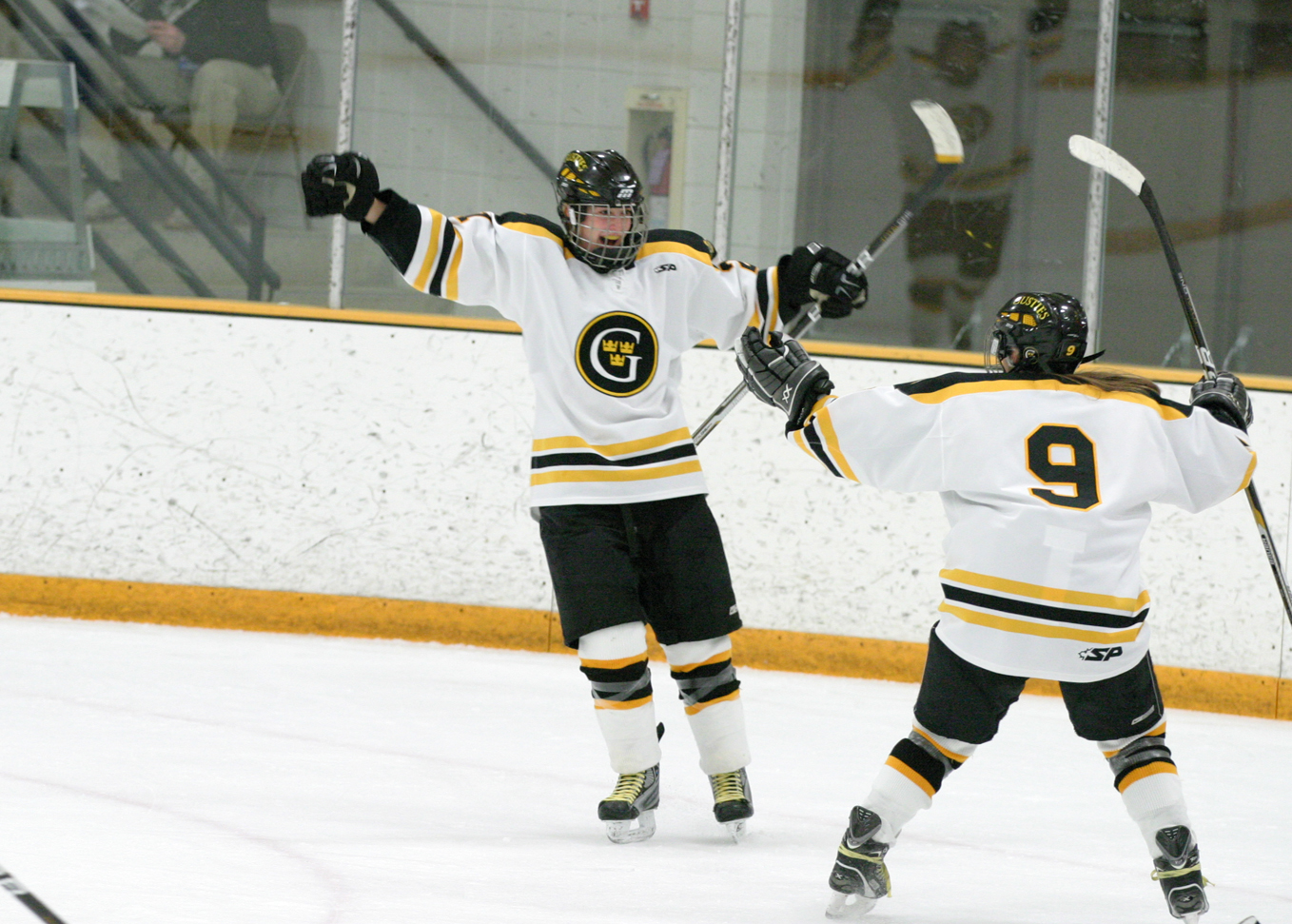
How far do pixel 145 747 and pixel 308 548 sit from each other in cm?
127

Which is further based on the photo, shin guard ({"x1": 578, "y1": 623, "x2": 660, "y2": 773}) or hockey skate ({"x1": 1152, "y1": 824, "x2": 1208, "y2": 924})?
shin guard ({"x1": 578, "y1": 623, "x2": 660, "y2": 773})

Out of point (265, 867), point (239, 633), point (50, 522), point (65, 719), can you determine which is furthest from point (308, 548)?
point (265, 867)

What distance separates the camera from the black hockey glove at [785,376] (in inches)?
87.0

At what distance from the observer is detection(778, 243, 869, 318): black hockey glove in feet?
8.48

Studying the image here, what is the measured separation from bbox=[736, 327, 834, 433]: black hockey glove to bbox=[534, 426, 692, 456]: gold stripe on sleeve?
294 mm

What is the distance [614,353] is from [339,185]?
526mm

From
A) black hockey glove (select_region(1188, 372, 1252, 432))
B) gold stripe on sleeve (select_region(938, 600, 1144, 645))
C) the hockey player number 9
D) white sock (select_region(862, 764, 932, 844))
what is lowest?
white sock (select_region(862, 764, 932, 844))

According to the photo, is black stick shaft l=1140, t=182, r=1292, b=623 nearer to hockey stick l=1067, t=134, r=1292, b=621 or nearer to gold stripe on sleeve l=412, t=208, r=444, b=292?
hockey stick l=1067, t=134, r=1292, b=621

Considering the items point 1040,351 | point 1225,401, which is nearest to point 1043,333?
point 1040,351

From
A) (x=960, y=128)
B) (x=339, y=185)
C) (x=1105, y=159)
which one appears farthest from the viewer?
(x=960, y=128)

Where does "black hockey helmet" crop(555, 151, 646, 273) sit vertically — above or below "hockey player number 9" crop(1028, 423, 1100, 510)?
above

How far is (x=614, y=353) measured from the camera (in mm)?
2537

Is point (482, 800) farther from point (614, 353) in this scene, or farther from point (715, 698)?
point (614, 353)

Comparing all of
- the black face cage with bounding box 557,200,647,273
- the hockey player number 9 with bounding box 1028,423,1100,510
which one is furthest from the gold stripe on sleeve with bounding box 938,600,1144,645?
the black face cage with bounding box 557,200,647,273
